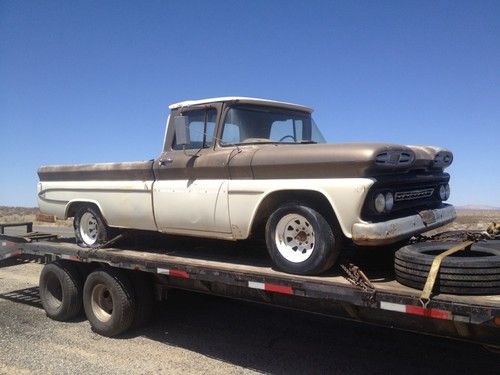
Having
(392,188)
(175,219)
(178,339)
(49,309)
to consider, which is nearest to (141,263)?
(175,219)

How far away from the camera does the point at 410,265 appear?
3760 millimetres

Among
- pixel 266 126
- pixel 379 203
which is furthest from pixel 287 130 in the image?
pixel 379 203

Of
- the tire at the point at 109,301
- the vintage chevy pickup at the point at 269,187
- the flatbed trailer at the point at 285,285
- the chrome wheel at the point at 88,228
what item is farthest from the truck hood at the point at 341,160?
the chrome wheel at the point at 88,228

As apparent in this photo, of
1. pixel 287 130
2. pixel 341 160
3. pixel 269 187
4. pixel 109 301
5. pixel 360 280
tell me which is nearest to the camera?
pixel 360 280

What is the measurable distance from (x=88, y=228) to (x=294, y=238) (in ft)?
11.6

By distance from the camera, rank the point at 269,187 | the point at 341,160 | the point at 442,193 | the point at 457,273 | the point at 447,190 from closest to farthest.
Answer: the point at 457,273 → the point at 341,160 → the point at 269,187 → the point at 442,193 → the point at 447,190

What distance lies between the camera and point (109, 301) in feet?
20.8

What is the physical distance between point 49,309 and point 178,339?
7.09ft

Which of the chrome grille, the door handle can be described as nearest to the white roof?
the door handle

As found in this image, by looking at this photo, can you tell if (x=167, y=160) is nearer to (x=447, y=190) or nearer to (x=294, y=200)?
(x=294, y=200)

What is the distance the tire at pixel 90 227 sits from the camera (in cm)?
669

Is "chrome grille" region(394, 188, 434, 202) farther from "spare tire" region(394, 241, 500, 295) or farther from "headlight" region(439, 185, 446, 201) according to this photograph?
"spare tire" region(394, 241, 500, 295)

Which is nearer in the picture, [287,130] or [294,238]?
[294,238]

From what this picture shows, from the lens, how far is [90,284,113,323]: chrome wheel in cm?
629
